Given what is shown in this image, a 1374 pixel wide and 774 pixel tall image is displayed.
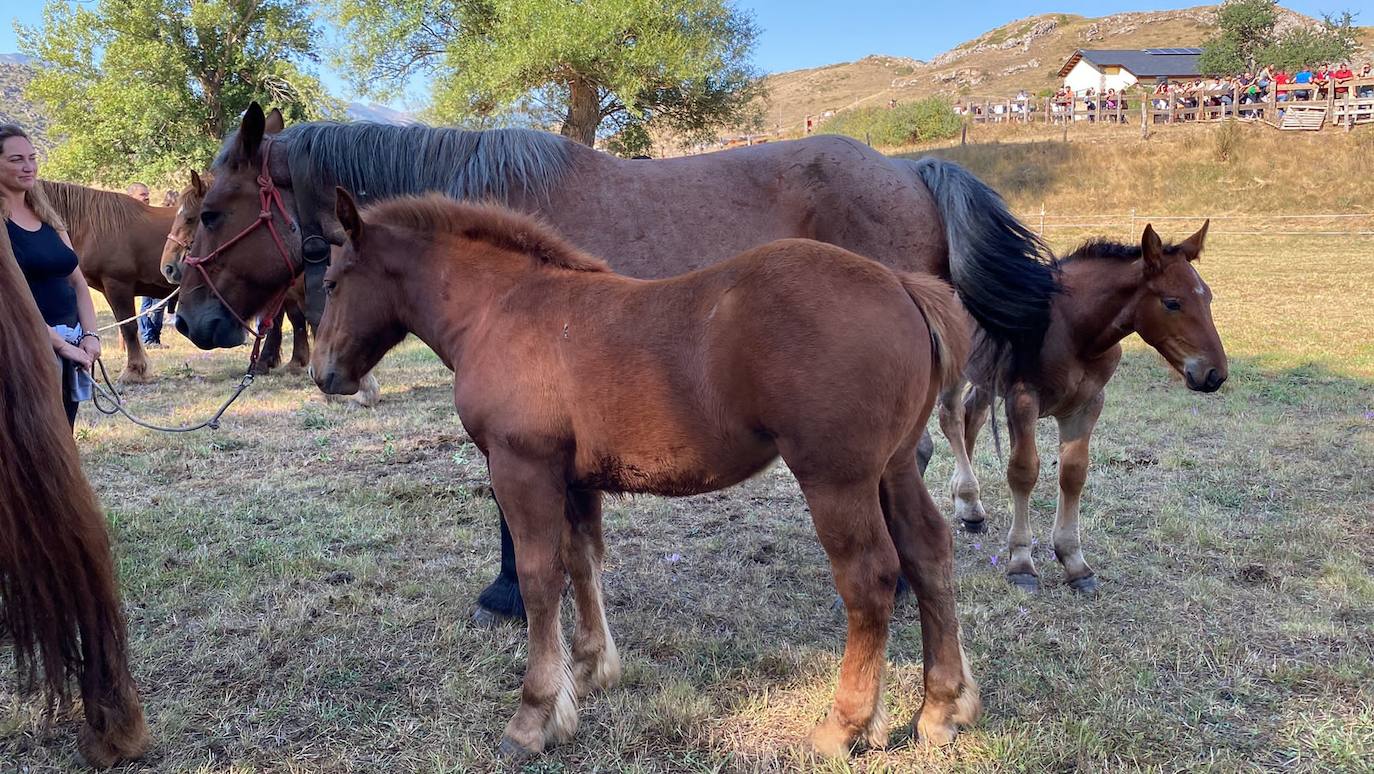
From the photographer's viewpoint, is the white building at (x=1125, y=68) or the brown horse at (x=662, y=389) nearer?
the brown horse at (x=662, y=389)

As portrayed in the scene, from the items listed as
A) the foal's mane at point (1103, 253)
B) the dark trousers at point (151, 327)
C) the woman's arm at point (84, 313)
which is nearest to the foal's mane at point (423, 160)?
the woman's arm at point (84, 313)

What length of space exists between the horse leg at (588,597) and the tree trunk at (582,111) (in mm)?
15133

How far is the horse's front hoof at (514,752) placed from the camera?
253 cm

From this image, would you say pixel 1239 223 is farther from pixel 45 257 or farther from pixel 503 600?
pixel 45 257

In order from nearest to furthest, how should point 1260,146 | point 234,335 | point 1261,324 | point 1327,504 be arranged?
point 234,335
point 1327,504
point 1261,324
point 1260,146

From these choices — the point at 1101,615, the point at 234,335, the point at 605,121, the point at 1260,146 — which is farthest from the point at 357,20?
the point at 1260,146

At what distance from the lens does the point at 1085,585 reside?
12.3ft

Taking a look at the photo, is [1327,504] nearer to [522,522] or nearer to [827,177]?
[827,177]

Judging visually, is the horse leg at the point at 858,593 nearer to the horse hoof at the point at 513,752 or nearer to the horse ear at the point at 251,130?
the horse hoof at the point at 513,752

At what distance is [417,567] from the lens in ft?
13.4

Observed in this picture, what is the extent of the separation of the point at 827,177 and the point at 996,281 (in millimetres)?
887

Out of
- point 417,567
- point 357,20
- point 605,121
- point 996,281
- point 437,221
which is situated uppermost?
point 357,20

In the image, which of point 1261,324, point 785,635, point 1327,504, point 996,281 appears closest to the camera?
point 785,635

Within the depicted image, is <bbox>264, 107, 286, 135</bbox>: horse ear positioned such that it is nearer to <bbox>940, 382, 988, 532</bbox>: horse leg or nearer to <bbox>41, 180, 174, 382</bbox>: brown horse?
<bbox>940, 382, 988, 532</bbox>: horse leg
